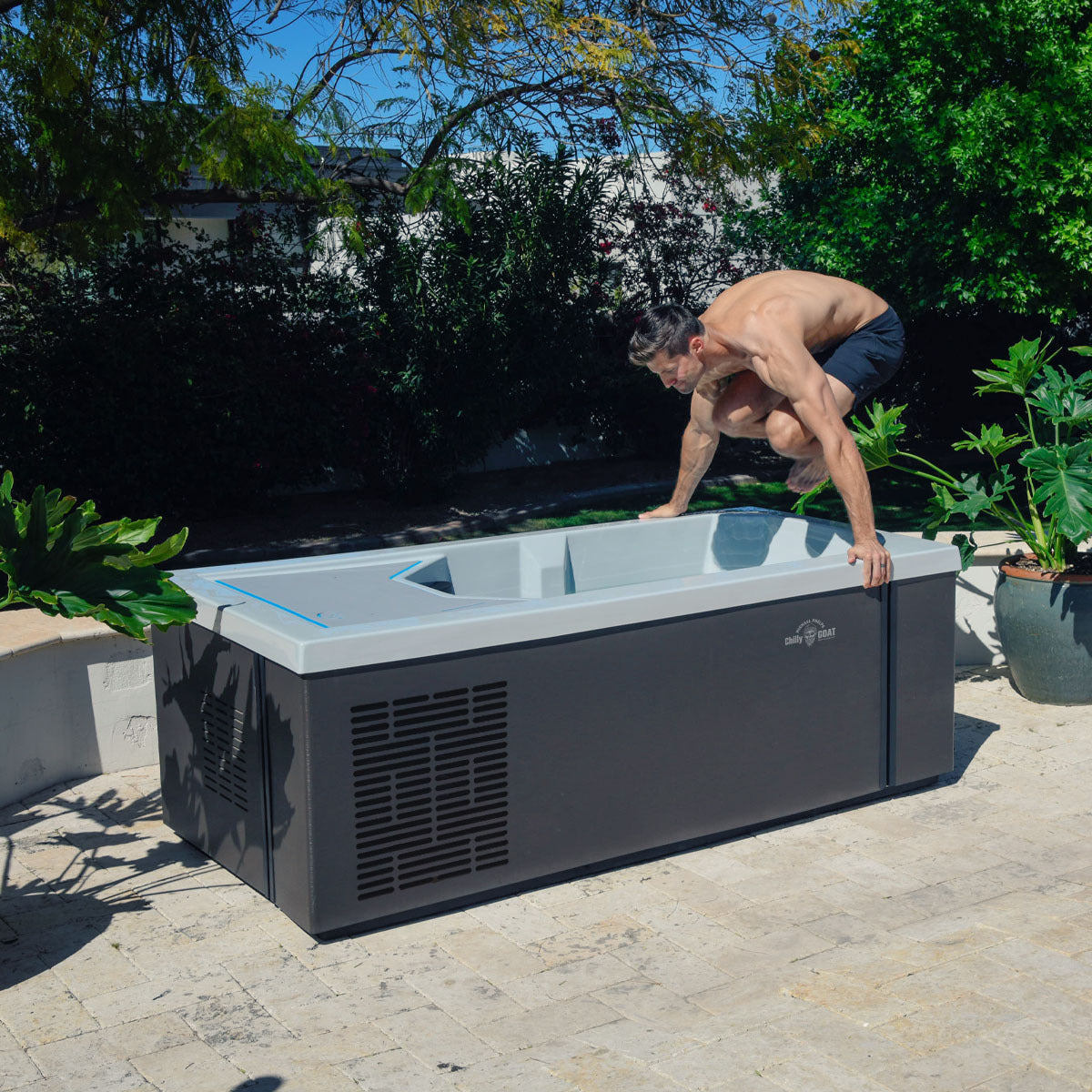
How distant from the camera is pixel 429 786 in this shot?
3285 millimetres

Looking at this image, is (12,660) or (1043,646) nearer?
(12,660)

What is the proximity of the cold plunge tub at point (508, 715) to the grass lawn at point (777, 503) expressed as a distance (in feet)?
17.5

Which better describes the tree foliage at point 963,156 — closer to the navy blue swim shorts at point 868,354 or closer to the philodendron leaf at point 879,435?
the philodendron leaf at point 879,435

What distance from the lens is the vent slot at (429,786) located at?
3193 mm

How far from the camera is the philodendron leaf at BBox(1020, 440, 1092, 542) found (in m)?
Result: 4.69

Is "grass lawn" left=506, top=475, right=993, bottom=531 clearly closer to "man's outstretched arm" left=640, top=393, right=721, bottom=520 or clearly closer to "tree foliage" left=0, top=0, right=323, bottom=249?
"tree foliage" left=0, top=0, right=323, bottom=249

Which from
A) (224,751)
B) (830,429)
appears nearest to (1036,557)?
(830,429)

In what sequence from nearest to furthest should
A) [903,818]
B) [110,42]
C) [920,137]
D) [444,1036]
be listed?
[444,1036] → [903,818] → [110,42] → [920,137]

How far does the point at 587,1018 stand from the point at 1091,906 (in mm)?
1515

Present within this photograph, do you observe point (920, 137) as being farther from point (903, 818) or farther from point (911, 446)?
point (903, 818)

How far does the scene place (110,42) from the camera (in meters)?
6.99

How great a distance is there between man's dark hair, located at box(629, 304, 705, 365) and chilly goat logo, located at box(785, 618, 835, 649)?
104 centimetres

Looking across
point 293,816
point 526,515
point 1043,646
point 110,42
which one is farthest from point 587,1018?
point 526,515

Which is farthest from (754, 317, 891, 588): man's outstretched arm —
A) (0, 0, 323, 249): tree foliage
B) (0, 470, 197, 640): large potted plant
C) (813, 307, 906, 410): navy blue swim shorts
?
(0, 0, 323, 249): tree foliage
